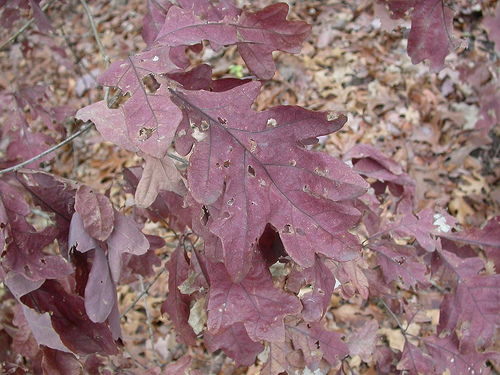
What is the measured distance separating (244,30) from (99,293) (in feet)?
1.97

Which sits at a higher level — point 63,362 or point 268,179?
point 268,179

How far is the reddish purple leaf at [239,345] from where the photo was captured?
1044 millimetres

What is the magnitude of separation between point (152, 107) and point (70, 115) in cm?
150

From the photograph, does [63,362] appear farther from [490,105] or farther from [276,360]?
[490,105]

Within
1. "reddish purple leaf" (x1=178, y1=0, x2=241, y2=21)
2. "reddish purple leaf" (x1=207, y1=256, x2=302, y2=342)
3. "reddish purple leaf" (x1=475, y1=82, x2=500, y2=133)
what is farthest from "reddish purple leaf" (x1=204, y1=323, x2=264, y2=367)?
"reddish purple leaf" (x1=475, y1=82, x2=500, y2=133)

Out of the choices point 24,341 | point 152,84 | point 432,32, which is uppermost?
point 432,32

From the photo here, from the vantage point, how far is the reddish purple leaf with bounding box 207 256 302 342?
0.82 m

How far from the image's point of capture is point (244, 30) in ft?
2.81

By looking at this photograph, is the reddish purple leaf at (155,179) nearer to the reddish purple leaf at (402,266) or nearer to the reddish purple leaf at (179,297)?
the reddish purple leaf at (179,297)

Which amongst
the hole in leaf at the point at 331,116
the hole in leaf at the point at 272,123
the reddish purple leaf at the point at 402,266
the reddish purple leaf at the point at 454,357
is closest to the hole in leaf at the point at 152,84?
the hole in leaf at the point at 272,123

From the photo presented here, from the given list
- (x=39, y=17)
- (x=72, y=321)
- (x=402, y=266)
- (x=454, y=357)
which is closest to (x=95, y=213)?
(x=72, y=321)

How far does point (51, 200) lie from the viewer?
103 centimetres

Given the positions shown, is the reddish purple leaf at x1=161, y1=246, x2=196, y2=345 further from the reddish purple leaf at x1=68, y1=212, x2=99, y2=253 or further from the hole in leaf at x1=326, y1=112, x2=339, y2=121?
the hole in leaf at x1=326, y1=112, x2=339, y2=121

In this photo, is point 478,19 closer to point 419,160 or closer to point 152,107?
point 419,160
